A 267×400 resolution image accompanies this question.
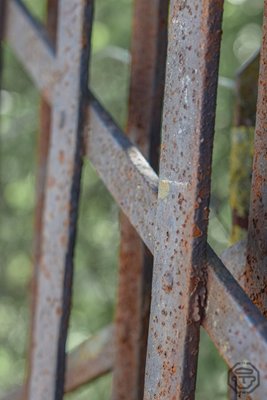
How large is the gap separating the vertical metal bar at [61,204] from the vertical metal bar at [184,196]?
1.83ft

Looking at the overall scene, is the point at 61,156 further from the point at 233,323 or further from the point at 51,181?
the point at 233,323

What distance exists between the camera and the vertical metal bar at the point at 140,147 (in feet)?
8.20

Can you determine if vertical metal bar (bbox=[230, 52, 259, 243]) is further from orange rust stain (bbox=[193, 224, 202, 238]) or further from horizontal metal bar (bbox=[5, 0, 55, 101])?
orange rust stain (bbox=[193, 224, 202, 238])

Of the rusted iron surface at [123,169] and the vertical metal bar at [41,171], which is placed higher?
the vertical metal bar at [41,171]

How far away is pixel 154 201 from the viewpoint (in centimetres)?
189

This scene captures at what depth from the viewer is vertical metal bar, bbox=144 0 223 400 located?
1.69 metres

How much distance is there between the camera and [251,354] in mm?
1572

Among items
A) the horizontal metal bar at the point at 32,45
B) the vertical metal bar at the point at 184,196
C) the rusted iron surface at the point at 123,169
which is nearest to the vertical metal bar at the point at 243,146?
the rusted iron surface at the point at 123,169

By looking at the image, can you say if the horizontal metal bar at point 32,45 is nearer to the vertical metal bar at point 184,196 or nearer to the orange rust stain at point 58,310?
the orange rust stain at point 58,310

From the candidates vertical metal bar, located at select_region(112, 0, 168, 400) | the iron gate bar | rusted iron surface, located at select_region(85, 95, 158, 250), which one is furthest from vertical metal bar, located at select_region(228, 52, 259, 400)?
the iron gate bar

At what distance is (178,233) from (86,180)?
14.7 ft

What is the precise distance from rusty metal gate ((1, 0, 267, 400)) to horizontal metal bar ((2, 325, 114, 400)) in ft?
0.03

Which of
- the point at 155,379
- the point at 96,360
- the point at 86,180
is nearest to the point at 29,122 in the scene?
the point at 86,180

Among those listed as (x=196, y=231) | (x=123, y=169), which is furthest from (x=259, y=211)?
(x=123, y=169)
